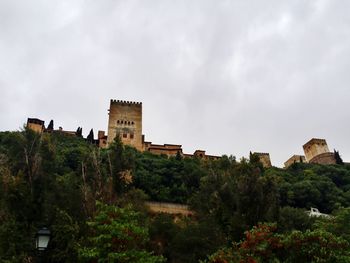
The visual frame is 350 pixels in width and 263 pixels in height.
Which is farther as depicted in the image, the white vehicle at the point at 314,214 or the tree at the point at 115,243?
the white vehicle at the point at 314,214

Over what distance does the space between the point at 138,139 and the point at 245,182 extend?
2195 inches

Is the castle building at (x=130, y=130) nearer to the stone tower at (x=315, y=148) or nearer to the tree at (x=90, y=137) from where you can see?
the tree at (x=90, y=137)

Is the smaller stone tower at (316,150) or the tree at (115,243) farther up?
the smaller stone tower at (316,150)

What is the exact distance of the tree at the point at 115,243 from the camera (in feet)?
48.4

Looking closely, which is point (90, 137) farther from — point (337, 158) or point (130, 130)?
point (337, 158)

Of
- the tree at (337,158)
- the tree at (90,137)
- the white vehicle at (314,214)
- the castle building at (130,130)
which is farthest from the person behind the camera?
the tree at (337,158)

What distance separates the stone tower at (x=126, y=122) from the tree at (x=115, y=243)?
61.3 meters

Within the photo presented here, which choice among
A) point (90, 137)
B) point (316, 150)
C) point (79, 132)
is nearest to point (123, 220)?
point (90, 137)

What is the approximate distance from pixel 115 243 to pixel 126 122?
67.3 metres

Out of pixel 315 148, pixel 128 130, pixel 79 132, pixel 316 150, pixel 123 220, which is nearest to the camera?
pixel 123 220

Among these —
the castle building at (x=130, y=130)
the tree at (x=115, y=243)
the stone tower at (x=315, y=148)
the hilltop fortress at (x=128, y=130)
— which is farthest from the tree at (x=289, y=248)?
the stone tower at (x=315, y=148)

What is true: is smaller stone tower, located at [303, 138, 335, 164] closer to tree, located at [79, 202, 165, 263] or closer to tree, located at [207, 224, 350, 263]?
tree, located at [207, 224, 350, 263]

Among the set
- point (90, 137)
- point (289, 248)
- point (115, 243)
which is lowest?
point (289, 248)

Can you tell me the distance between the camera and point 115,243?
15.4 metres
